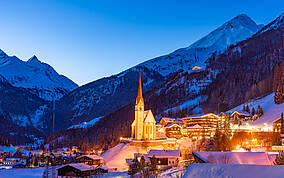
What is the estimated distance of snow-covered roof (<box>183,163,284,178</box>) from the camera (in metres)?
20.5

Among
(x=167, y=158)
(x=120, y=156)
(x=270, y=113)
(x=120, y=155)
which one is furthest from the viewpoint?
(x=270, y=113)

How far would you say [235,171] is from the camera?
73.4 ft

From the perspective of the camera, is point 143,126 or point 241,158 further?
point 143,126

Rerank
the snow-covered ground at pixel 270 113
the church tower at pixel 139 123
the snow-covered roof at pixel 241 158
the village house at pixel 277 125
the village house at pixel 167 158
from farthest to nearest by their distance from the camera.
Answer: the church tower at pixel 139 123 → the snow-covered ground at pixel 270 113 → the village house at pixel 277 125 → the village house at pixel 167 158 → the snow-covered roof at pixel 241 158

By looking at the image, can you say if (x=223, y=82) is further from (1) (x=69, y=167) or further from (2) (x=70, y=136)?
(1) (x=69, y=167)

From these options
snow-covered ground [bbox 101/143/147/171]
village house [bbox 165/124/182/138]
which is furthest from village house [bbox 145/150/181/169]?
village house [bbox 165/124/182/138]

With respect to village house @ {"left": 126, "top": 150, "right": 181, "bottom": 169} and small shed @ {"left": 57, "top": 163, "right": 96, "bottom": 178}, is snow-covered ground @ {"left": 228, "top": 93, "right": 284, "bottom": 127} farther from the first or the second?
small shed @ {"left": 57, "top": 163, "right": 96, "bottom": 178}

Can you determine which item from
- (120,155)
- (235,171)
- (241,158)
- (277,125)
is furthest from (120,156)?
(235,171)

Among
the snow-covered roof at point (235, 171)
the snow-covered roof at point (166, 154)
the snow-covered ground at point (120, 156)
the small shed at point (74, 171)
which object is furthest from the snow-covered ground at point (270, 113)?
the snow-covered roof at point (235, 171)

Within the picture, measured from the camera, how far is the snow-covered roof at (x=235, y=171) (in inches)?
805

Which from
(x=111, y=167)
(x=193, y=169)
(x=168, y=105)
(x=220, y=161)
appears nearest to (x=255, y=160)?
(x=220, y=161)

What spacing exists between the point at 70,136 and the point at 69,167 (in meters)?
145

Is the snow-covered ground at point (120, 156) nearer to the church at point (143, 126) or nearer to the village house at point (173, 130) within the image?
the church at point (143, 126)

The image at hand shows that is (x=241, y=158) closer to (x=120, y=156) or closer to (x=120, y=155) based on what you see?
(x=120, y=156)
